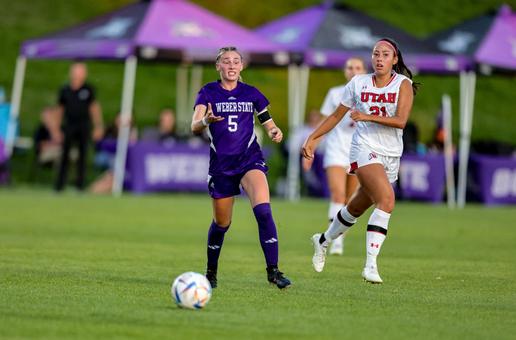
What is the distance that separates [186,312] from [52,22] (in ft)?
130

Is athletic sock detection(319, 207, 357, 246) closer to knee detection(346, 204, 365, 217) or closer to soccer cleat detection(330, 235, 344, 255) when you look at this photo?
knee detection(346, 204, 365, 217)

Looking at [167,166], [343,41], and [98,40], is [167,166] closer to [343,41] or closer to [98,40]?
[98,40]

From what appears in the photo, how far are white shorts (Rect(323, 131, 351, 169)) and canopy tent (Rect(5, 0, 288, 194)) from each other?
40.0 feet

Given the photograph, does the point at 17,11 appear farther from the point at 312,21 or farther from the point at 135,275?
the point at 135,275

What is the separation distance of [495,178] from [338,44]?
4.81m

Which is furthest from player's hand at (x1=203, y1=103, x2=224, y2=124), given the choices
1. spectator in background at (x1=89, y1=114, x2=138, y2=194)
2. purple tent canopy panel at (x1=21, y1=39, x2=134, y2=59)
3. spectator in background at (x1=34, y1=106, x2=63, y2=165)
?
spectator in background at (x1=34, y1=106, x2=63, y2=165)

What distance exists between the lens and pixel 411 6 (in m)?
53.7

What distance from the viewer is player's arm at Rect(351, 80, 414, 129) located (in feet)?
37.1

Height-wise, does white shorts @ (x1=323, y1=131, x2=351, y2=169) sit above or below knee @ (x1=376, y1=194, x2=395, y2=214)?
above

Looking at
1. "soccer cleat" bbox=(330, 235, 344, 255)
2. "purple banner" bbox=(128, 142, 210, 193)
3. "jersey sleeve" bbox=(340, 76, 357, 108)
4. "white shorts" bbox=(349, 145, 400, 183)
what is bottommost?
"soccer cleat" bbox=(330, 235, 344, 255)

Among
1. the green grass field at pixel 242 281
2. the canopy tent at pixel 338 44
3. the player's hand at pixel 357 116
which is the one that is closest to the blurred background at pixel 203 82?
the canopy tent at pixel 338 44

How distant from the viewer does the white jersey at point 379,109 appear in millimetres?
11688

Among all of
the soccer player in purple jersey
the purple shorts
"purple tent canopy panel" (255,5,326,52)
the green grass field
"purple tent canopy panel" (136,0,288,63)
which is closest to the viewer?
the green grass field

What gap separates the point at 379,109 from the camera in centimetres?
1173
